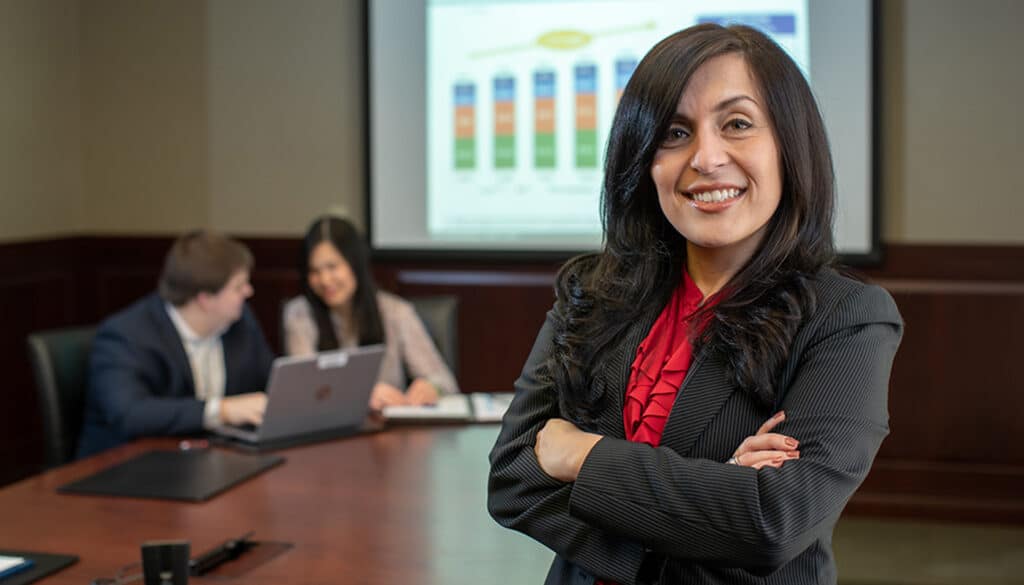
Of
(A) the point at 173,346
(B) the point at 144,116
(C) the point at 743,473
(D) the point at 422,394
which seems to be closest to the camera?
(C) the point at 743,473

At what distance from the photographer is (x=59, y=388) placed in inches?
124

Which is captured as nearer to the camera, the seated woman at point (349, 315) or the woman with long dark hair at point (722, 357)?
the woman with long dark hair at point (722, 357)

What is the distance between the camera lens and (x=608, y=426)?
156cm

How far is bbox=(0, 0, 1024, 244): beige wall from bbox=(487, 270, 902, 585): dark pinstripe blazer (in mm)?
3410

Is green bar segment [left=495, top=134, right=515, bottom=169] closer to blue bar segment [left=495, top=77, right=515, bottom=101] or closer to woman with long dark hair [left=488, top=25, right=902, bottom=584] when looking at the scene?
blue bar segment [left=495, top=77, right=515, bottom=101]

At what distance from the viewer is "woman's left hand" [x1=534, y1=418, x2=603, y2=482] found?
5.08 feet

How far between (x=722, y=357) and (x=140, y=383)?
6.92 feet

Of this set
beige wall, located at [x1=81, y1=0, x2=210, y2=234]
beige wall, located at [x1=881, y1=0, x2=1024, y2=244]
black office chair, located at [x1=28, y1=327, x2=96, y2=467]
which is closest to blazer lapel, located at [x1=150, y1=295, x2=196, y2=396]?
black office chair, located at [x1=28, y1=327, x2=96, y2=467]

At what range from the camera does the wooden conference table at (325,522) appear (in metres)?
2.05

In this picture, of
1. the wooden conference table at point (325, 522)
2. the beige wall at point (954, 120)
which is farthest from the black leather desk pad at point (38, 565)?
the beige wall at point (954, 120)

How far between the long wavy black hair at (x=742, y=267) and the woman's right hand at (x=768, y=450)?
5 centimetres

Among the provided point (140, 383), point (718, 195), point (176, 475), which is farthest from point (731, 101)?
point (140, 383)

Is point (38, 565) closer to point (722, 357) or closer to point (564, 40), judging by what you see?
point (722, 357)

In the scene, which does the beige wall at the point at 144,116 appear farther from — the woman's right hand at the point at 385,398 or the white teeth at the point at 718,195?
the white teeth at the point at 718,195
